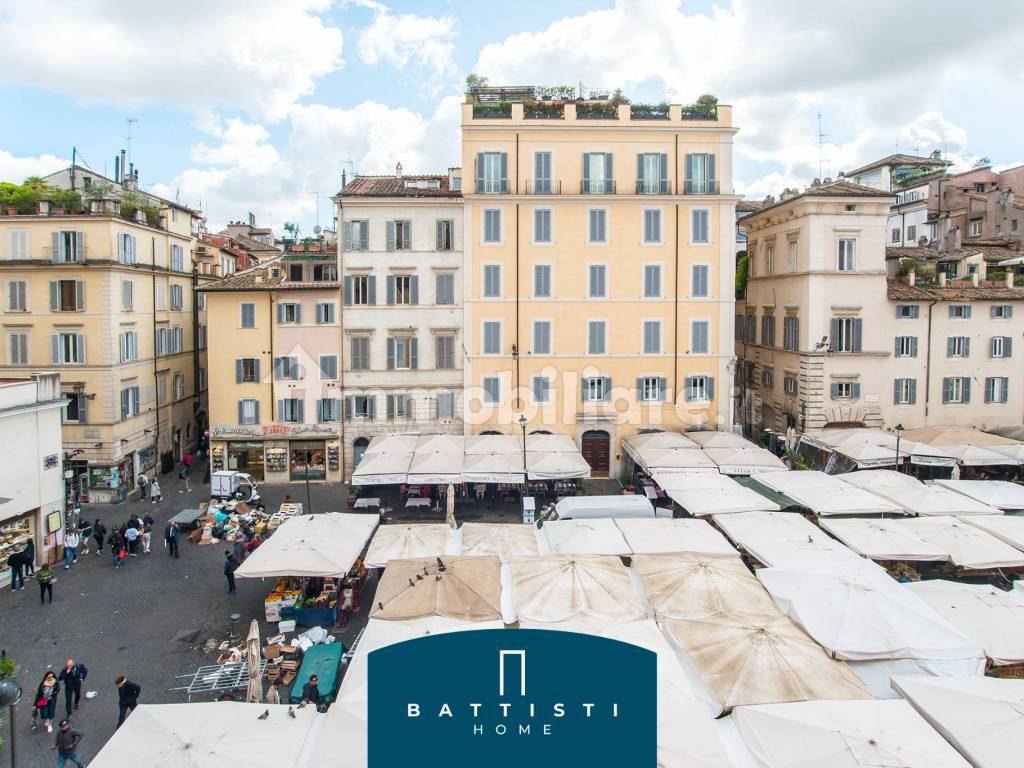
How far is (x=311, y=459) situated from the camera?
3369 centimetres

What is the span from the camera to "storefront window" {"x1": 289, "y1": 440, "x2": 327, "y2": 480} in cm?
3362

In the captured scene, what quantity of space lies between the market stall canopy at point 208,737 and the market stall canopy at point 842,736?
250 inches

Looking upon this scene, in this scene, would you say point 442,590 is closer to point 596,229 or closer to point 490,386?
point 490,386

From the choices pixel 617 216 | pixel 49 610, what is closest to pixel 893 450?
pixel 617 216

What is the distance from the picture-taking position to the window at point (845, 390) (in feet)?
113

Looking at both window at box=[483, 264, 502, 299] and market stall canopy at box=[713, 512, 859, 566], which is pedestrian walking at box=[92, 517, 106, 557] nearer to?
window at box=[483, 264, 502, 299]

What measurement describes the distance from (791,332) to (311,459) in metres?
22.7

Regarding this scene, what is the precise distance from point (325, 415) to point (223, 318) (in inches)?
238

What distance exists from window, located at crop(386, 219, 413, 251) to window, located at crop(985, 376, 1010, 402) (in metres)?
27.2

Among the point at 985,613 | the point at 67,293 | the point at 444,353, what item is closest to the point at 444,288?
the point at 444,353

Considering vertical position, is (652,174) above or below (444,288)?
above

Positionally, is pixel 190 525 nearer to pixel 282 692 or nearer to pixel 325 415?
pixel 325 415

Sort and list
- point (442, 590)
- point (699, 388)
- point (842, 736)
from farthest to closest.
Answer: point (699, 388) < point (442, 590) < point (842, 736)

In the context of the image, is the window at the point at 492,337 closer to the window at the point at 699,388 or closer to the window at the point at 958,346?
the window at the point at 699,388
